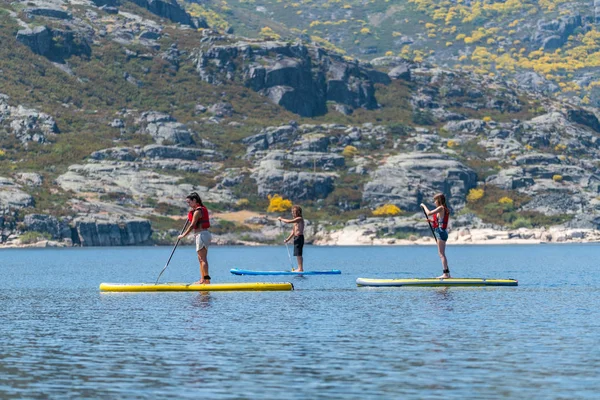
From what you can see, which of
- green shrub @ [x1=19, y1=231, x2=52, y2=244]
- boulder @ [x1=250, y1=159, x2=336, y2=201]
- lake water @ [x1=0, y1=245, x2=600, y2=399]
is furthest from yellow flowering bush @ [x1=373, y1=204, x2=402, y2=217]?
lake water @ [x1=0, y1=245, x2=600, y2=399]

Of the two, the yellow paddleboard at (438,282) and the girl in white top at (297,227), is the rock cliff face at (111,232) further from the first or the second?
the yellow paddleboard at (438,282)

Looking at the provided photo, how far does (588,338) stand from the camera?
29797 millimetres

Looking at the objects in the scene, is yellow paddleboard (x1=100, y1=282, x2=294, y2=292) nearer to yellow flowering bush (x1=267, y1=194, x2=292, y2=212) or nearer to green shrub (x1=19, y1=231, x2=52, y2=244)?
green shrub (x1=19, y1=231, x2=52, y2=244)

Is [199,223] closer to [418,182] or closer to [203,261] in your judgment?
[203,261]

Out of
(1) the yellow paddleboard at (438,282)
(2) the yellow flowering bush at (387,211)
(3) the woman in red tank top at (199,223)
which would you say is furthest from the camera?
(2) the yellow flowering bush at (387,211)

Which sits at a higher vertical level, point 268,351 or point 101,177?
point 101,177

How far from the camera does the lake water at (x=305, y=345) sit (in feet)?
74.5

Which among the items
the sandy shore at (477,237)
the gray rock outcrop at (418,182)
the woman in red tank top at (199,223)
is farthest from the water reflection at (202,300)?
the gray rock outcrop at (418,182)

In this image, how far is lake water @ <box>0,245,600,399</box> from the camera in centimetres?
2272

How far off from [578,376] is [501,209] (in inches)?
6567

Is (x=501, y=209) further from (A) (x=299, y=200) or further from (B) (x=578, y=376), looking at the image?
(B) (x=578, y=376)

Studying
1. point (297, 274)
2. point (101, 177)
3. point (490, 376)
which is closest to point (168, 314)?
point (490, 376)

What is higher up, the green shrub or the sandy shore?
the green shrub

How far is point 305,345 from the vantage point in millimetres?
28734
